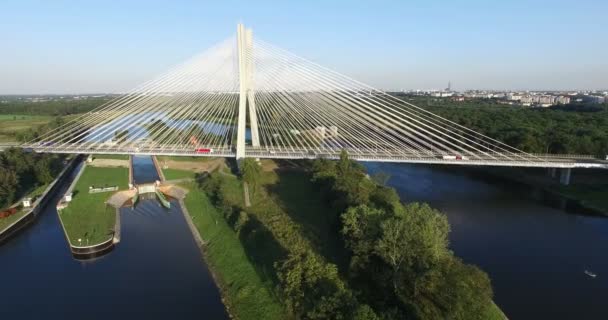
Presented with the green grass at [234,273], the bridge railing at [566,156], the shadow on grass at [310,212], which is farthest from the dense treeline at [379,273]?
the bridge railing at [566,156]

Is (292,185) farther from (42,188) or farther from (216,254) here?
(42,188)

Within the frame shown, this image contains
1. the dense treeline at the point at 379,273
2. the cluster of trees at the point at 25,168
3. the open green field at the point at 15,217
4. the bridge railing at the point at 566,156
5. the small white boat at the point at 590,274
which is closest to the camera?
the dense treeline at the point at 379,273

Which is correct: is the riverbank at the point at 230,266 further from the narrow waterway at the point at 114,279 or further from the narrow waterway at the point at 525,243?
the narrow waterway at the point at 525,243

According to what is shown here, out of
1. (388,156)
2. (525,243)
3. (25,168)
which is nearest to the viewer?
(525,243)

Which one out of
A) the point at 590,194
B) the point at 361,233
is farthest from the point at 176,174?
the point at 590,194

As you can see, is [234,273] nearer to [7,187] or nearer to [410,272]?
[410,272]

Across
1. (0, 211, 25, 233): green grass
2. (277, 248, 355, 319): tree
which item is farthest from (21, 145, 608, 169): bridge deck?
(277, 248, 355, 319): tree

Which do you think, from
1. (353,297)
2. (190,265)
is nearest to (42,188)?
(190,265)
